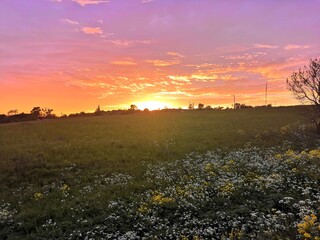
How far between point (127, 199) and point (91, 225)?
2.46 metres

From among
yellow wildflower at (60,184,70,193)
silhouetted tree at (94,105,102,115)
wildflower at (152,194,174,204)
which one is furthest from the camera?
silhouetted tree at (94,105,102,115)

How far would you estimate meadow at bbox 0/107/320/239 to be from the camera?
32.2ft

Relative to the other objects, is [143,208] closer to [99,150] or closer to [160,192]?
[160,192]

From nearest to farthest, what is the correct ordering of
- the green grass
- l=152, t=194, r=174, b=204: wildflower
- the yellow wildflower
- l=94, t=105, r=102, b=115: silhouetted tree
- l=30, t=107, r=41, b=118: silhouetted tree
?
1. l=152, t=194, r=174, b=204: wildflower
2. the yellow wildflower
3. the green grass
4. l=94, t=105, r=102, b=115: silhouetted tree
5. l=30, t=107, r=41, b=118: silhouetted tree

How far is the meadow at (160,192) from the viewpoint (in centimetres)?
981

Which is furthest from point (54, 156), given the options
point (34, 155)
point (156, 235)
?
point (156, 235)

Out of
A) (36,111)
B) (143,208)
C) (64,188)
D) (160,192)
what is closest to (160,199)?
(143,208)

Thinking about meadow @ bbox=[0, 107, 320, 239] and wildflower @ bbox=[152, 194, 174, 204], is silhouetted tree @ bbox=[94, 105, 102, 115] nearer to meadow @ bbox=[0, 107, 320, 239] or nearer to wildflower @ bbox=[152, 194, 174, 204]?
meadow @ bbox=[0, 107, 320, 239]

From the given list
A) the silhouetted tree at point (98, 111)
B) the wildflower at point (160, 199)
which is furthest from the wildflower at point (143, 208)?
the silhouetted tree at point (98, 111)

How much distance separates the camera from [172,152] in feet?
73.4

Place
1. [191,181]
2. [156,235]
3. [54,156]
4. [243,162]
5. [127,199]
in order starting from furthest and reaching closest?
1. [54,156]
2. [243,162]
3. [191,181]
4. [127,199]
5. [156,235]

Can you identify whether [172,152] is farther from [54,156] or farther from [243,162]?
[54,156]

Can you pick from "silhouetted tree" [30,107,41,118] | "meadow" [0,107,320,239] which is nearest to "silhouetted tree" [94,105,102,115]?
"silhouetted tree" [30,107,41,118]

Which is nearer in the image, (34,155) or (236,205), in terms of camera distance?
(236,205)
